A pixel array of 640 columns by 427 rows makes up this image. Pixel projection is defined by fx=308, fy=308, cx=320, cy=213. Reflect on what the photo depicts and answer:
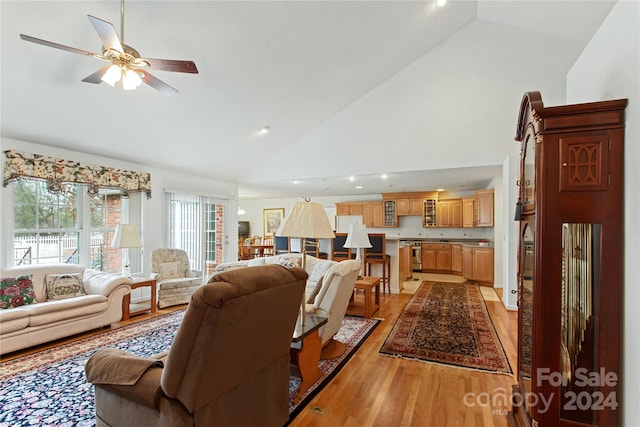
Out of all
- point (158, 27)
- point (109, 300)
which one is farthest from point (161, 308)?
point (158, 27)

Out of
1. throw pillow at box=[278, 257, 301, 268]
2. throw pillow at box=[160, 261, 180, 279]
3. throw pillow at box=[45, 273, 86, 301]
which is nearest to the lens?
throw pillow at box=[45, 273, 86, 301]

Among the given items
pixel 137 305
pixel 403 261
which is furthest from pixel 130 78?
pixel 403 261

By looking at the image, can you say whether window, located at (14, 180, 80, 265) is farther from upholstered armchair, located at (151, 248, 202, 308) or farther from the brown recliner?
the brown recliner

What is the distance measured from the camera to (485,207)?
A: 670cm

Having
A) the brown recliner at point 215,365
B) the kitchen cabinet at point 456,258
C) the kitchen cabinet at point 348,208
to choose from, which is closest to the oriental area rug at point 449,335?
the brown recliner at point 215,365

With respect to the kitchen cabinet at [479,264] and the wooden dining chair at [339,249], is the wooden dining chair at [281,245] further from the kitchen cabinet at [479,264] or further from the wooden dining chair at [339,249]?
the kitchen cabinet at [479,264]

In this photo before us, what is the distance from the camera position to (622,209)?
1408mm

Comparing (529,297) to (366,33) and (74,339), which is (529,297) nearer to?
(366,33)

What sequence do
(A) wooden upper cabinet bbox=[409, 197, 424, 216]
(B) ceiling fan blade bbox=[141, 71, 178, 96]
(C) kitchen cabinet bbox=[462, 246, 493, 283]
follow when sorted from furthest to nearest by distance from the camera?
1. (A) wooden upper cabinet bbox=[409, 197, 424, 216]
2. (C) kitchen cabinet bbox=[462, 246, 493, 283]
3. (B) ceiling fan blade bbox=[141, 71, 178, 96]

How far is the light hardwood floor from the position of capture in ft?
6.70

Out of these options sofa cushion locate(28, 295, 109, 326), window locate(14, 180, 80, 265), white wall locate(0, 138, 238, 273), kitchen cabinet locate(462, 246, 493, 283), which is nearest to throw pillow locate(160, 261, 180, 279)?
white wall locate(0, 138, 238, 273)

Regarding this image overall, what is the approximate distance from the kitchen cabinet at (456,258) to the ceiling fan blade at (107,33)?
7.68 m

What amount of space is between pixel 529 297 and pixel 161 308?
464cm

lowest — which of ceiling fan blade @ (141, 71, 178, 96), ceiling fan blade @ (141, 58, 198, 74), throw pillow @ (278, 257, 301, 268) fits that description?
throw pillow @ (278, 257, 301, 268)
